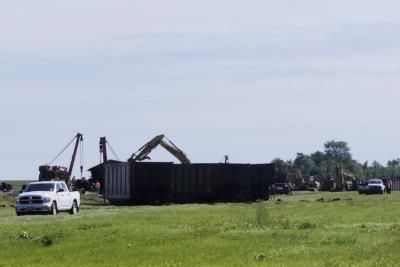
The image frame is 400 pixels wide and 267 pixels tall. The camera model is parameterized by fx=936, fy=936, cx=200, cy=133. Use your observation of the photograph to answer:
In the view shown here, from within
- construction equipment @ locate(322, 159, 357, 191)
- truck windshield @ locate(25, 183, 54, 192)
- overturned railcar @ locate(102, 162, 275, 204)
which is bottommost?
truck windshield @ locate(25, 183, 54, 192)

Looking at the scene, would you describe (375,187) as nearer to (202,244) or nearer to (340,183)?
(340,183)

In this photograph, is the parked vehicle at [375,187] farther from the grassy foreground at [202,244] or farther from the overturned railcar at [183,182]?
the grassy foreground at [202,244]

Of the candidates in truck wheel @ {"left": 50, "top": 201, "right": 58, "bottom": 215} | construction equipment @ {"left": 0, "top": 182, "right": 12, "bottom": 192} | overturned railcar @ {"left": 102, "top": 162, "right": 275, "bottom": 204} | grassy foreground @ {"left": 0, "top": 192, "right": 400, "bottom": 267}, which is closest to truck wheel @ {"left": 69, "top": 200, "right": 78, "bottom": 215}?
truck wheel @ {"left": 50, "top": 201, "right": 58, "bottom": 215}

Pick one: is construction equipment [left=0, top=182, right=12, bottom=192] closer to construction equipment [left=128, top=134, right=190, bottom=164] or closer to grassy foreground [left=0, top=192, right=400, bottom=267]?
construction equipment [left=128, top=134, right=190, bottom=164]

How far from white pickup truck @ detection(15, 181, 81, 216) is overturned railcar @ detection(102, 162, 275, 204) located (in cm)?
1776

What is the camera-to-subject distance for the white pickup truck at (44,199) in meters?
40.7

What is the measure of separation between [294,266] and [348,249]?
3704 millimetres

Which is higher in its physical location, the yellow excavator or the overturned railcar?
the yellow excavator

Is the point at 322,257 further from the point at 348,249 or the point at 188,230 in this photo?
the point at 188,230

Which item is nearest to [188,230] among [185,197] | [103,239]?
[103,239]

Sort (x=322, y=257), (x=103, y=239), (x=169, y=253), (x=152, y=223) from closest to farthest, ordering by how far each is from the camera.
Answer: (x=322, y=257)
(x=169, y=253)
(x=103, y=239)
(x=152, y=223)

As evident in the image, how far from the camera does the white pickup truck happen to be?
40656 millimetres

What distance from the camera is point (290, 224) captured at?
98.4 ft

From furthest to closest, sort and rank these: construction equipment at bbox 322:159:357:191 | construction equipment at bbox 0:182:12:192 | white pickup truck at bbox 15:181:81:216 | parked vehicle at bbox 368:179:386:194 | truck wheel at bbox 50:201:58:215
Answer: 1. construction equipment at bbox 322:159:357:191
2. parked vehicle at bbox 368:179:386:194
3. construction equipment at bbox 0:182:12:192
4. truck wheel at bbox 50:201:58:215
5. white pickup truck at bbox 15:181:81:216
